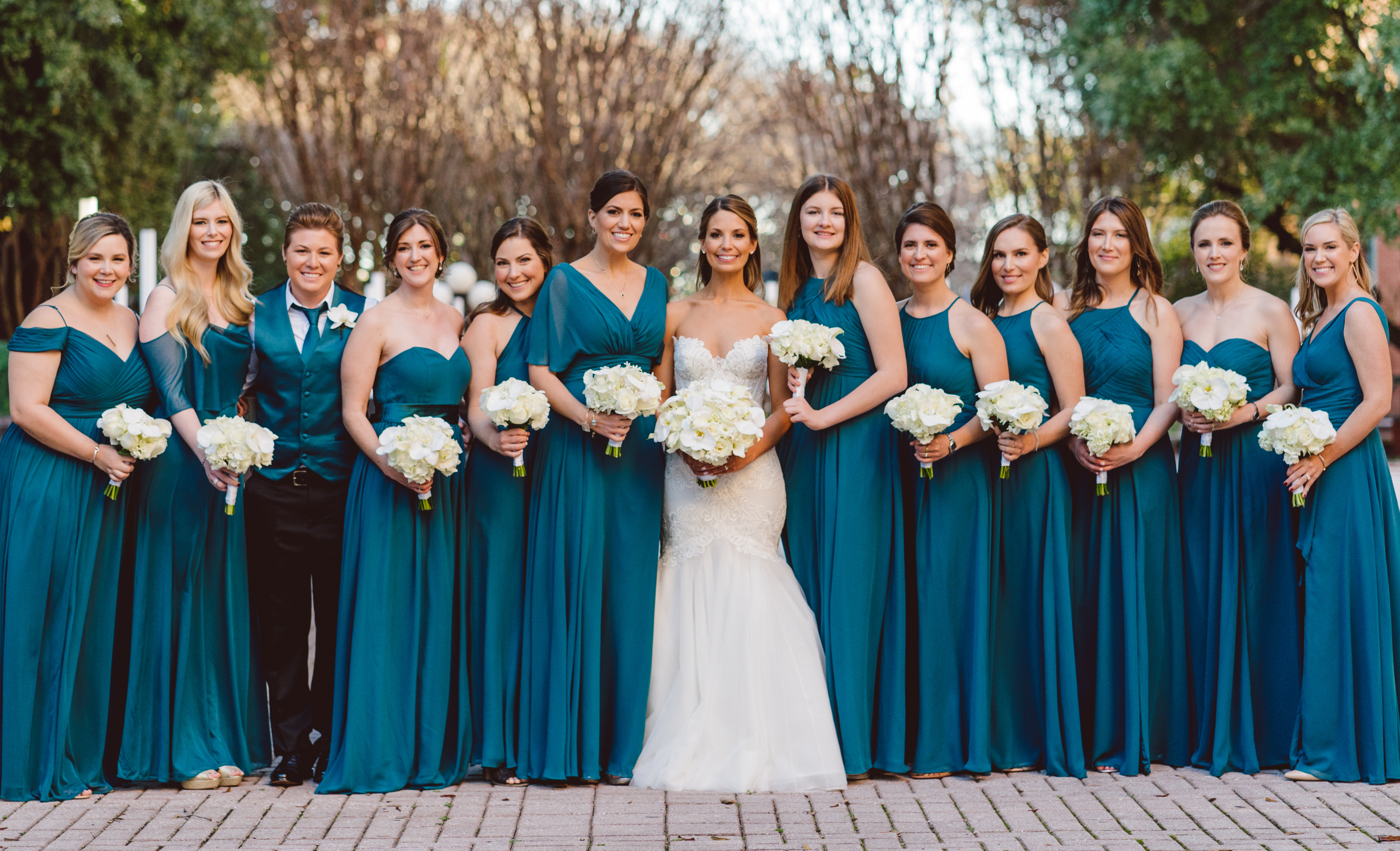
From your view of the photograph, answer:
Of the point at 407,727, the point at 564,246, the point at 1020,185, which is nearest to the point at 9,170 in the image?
the point at 564,246

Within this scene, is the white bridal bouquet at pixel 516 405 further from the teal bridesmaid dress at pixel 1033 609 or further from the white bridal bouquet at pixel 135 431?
the teal bridesmaid dress at pixel 1033 609

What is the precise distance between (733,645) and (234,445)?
2370mm

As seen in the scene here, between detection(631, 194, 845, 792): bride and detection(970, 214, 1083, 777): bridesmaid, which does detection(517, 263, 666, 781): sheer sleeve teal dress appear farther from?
detection(970, 214, 1083, 777): bridesmaid

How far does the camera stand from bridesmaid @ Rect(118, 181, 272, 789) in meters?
5.80

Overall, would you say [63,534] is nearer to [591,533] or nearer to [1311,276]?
[591,533]

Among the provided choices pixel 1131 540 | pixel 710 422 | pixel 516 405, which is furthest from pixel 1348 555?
pixel 516 405

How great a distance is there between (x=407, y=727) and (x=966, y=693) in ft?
8.50

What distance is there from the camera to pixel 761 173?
31.7 m

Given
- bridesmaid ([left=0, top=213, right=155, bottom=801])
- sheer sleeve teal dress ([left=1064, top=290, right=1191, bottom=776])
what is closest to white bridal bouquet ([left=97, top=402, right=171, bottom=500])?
bridesmaid ([left=0, top=213, right=155, bottom=801])

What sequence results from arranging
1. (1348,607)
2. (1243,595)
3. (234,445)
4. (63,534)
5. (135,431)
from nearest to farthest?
(234,445), (135,431), (63,534), (1348,607), (1243,595)

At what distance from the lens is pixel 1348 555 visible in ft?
19.4

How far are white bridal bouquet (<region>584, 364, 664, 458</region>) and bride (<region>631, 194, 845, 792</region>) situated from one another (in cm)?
37

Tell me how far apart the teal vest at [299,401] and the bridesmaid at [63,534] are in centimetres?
61

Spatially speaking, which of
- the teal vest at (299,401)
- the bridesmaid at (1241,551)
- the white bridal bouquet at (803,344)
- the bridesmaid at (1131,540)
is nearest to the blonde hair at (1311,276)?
the bridesmaid at (1241,551)
